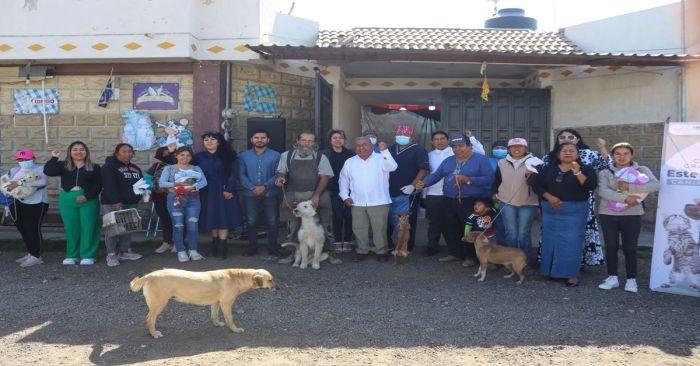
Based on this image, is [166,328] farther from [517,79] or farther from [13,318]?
[517,79]

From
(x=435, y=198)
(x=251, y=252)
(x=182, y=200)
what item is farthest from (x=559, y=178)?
(x=182, y=200)

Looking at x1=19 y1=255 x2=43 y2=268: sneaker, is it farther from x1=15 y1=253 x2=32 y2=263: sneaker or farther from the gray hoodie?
the gray hoodie

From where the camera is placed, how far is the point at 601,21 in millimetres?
10469

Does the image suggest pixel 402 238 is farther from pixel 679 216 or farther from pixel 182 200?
pixel 679 216

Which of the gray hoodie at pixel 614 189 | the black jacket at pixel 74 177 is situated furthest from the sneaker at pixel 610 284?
the black jacket at pixel 74 177

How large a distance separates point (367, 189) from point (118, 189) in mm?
3117

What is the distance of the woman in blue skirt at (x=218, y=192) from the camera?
23.7 ft

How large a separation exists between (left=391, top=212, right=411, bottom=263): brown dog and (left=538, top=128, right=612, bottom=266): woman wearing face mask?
1.78 metres

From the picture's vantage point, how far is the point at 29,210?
7059 millimetres

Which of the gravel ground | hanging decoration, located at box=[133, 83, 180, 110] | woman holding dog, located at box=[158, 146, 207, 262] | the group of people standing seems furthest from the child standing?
hanging decoration, located at box=[133, 83, 180, 110]

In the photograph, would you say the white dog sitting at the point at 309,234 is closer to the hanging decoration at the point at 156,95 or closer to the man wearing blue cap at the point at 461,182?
the man wearing blue cap at the point at 461,182

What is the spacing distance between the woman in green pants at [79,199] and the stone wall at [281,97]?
255 cm

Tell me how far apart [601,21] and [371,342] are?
863cm

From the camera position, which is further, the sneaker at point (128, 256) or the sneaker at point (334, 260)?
the sneaker at point (128, 256)
